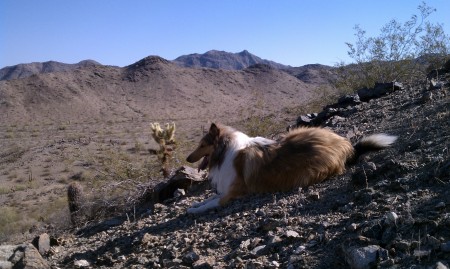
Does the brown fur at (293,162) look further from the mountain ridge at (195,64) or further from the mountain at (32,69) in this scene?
the mountain at (32,69)

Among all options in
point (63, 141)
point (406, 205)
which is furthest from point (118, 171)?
point (63, 141)

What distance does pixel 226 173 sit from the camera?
22.4 feet

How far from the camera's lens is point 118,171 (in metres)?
12.6

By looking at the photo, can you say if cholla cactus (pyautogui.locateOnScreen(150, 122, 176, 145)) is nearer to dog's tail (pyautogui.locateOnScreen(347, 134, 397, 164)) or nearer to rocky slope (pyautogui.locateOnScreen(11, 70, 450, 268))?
rocky slope (pyautogui.locateOnScreen(11, 70, 450, 268))

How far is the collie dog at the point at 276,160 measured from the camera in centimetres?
634

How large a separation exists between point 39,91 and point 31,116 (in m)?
6.54

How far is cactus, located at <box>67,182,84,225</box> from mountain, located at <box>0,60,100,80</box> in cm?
8677

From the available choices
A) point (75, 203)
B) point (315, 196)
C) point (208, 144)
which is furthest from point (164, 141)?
point (315, 196)

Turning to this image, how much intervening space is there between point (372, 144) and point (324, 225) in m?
2.51

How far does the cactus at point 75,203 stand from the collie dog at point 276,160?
3.97m

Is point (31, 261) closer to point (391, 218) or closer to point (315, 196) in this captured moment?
point (315, 196)

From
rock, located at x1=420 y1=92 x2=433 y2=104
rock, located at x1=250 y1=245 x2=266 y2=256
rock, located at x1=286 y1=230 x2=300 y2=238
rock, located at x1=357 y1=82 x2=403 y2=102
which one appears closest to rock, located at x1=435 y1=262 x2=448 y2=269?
rock, located at x1=286 y1=230 x2=300 y2=238

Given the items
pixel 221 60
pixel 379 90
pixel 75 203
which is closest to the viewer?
pixel 75 203

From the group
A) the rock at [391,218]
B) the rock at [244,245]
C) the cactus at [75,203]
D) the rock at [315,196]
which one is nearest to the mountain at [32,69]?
the cactus at [75,203]
